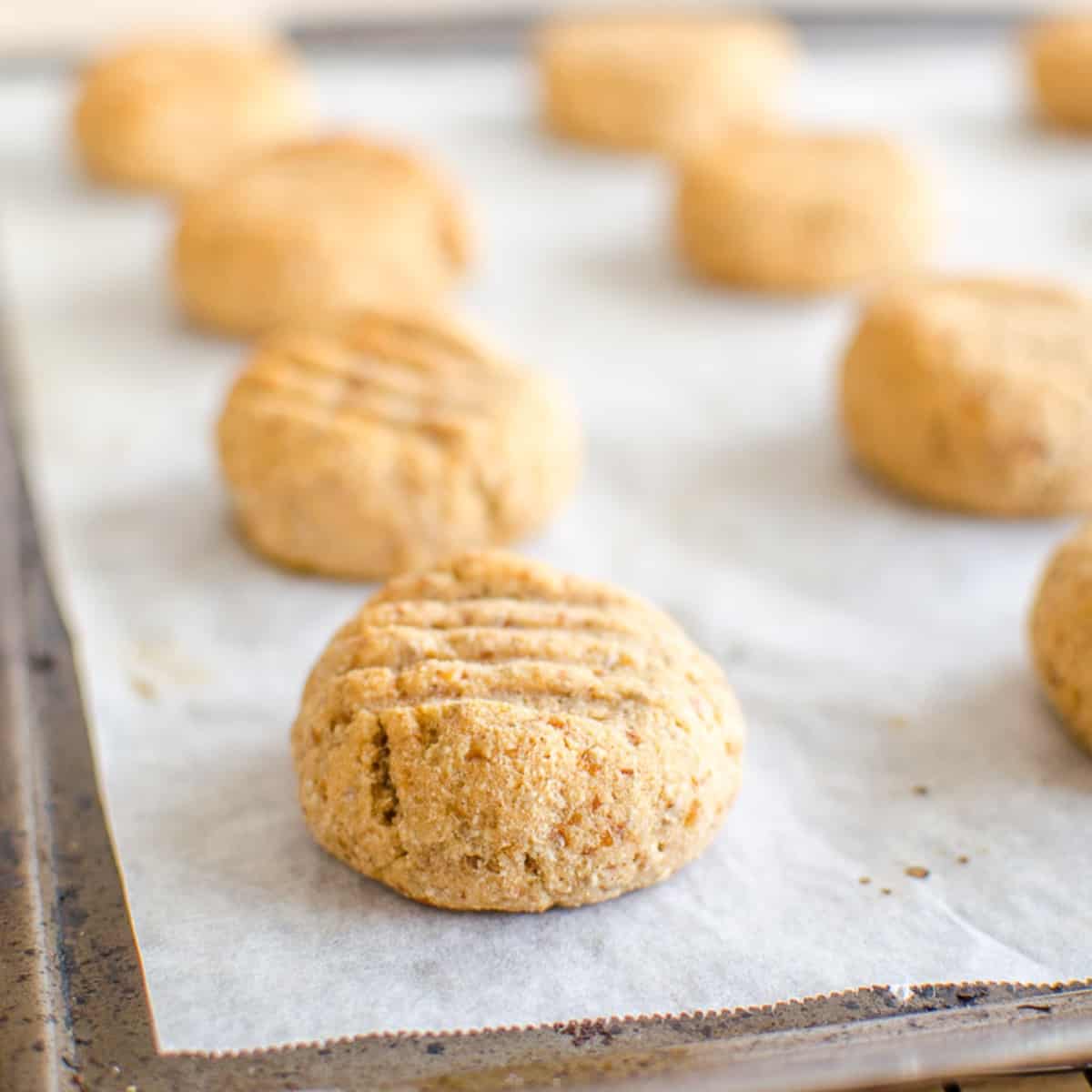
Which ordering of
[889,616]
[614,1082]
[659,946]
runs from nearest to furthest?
[614,1082]
[659,946]
[889,616]

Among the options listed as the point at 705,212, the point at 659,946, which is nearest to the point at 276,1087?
the point at 659,946

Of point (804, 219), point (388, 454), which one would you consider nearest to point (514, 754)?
point (388, 454)

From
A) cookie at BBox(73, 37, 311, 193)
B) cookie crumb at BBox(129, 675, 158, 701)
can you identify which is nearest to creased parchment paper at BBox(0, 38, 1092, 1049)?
cookie crumb at BBox(129, 675, 158, 701)

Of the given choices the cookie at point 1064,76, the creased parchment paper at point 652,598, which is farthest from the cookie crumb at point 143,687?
the cookie at point 1064,76

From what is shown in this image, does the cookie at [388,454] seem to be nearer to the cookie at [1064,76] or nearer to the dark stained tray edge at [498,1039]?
the dark stained tray edge at [498,1039]

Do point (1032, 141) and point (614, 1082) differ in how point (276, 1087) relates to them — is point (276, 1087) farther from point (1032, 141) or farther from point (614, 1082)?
point (1032, 141)

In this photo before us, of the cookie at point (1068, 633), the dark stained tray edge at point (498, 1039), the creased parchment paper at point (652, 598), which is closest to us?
the dark stained tray edge at point (498, 1039)
